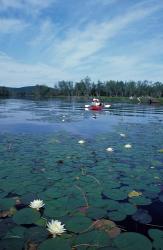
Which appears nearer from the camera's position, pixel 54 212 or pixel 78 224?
pixel 78 224

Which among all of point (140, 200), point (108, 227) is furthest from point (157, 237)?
point (140, 200)

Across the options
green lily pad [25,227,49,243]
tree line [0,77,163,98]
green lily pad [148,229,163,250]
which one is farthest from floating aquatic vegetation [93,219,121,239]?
tree line [0,77,163,98]

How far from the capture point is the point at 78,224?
4289 millimetres

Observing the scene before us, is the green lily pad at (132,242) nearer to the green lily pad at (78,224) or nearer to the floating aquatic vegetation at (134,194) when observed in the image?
the green lily pad at (78,224)

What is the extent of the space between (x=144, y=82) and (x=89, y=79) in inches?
1321

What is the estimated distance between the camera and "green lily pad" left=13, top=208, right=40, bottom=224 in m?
4.36

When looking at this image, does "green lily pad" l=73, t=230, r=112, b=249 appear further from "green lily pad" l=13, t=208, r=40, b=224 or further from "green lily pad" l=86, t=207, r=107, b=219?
"green lily pad" l=13, t=208, r=40, b=224

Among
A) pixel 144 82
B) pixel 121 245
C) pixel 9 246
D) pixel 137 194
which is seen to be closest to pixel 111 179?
pixel 137 194

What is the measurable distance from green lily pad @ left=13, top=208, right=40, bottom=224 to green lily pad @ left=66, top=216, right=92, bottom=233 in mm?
578

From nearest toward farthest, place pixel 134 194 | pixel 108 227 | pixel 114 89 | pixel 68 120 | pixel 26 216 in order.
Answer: pixel 108 227 < pixel 26 216 < pixel 134 194 < pixel 68 120 < pixel 114 89

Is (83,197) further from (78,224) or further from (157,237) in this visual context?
(157,237)

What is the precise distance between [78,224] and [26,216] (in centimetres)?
91

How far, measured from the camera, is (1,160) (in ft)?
26.7

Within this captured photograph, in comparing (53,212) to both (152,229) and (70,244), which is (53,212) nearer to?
(70,244)
